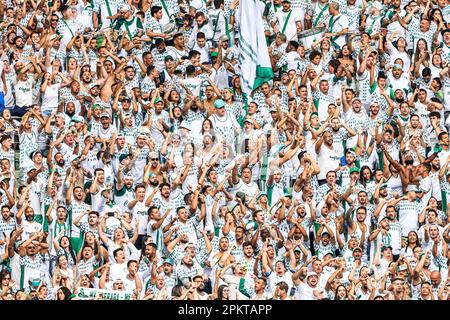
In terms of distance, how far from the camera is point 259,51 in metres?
Result: 30.3

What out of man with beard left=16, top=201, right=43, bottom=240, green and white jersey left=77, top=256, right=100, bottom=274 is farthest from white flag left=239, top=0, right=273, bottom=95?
man with beard left=16, top=201, right=43, bottom=240

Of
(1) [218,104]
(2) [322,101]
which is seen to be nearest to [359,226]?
(2) [322,101]

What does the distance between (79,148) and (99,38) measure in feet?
5.52

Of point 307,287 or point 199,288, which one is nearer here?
point 199,288

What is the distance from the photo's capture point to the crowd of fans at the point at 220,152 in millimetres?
28750

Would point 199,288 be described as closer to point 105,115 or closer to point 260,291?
point 260,291

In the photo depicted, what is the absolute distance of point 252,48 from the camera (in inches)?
1193

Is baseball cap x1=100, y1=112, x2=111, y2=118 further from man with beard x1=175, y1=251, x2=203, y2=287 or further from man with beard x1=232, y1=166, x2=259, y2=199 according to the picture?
man with beard x1=175, y1=251, x2=203, y2=287

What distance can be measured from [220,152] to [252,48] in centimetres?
158
